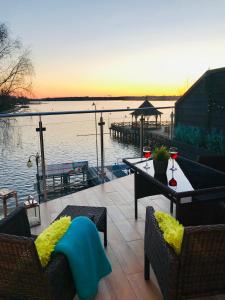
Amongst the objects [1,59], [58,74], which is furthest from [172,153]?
[58,74]

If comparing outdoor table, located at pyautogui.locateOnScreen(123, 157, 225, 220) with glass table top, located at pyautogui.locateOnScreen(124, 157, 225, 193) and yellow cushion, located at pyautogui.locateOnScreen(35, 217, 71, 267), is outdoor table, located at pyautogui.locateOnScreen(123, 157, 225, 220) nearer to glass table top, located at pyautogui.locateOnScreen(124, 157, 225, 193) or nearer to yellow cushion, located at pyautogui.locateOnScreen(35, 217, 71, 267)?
glass table top, located at pyautogui.locateOnScreen(124, 157, 225, 193)

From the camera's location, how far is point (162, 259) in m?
1.46

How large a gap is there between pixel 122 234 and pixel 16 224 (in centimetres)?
127

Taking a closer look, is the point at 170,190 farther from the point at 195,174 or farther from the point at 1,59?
the point at 1,59

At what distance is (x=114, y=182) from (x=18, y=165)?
13573 millimetres

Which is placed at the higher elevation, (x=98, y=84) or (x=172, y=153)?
(x=98, y=84)

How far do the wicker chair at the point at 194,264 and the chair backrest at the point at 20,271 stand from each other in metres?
0.64

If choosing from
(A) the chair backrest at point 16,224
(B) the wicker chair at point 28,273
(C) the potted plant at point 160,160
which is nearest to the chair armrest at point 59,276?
(B) the wicker chair at point 28,273

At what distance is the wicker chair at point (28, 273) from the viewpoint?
1180mm

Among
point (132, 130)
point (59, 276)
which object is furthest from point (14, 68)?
point (132, 130)

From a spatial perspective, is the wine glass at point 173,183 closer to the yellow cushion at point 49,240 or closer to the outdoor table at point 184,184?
the outdoor table at point 184,184

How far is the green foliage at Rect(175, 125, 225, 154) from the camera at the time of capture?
6.43 m

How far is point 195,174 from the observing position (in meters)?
2.49

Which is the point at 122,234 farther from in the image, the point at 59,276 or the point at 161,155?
the point at 59,276
